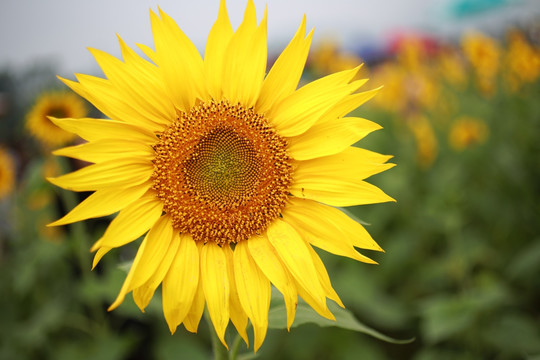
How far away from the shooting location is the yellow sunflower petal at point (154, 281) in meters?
1.24

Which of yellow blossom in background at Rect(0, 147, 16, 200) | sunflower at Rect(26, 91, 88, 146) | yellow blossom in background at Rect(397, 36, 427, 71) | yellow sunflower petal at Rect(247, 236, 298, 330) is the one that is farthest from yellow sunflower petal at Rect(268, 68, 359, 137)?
yellow blossom in background at Rect(397, 36, 427, 71)

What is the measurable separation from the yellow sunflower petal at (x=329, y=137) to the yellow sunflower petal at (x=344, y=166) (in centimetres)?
3

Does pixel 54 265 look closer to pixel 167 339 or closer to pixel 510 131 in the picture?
pixel 167 339

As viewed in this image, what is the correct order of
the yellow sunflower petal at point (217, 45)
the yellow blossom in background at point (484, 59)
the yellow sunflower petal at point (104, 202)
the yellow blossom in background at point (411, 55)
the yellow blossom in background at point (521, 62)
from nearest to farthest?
the yellow sunflower petal at point (104, 202), the yellow sunflower petal at point (217, 45), the yellow blossom in background at point (521, 62), the yellow blossom in background at point (484, 59), the yellow blossom in background at point (411, 55)

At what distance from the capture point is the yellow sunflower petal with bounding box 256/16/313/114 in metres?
1.28

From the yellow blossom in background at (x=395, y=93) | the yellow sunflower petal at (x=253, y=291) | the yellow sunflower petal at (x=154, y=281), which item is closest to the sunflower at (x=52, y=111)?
the yellow sunflower petal at (x=154, y=281)

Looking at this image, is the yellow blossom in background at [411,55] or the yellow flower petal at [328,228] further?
the yellow blossom in background at [411,55]

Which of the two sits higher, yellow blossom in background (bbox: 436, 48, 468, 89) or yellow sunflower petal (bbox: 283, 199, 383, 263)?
yellow sunflower petal (bbox: 283, 199, 383, 263)

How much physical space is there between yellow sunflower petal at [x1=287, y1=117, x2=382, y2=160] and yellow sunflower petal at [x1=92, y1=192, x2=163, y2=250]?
1.42 ft

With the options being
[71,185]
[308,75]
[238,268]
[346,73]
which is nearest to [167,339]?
[238,268]

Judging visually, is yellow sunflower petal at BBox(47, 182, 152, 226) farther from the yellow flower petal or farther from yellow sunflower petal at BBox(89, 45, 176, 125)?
the yellow flower petal

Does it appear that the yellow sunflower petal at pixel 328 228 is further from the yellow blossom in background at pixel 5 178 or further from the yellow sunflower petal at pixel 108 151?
the yellow blossom in background at pixel 5 178

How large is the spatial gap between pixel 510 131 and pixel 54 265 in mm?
3913

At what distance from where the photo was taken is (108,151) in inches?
49.4
